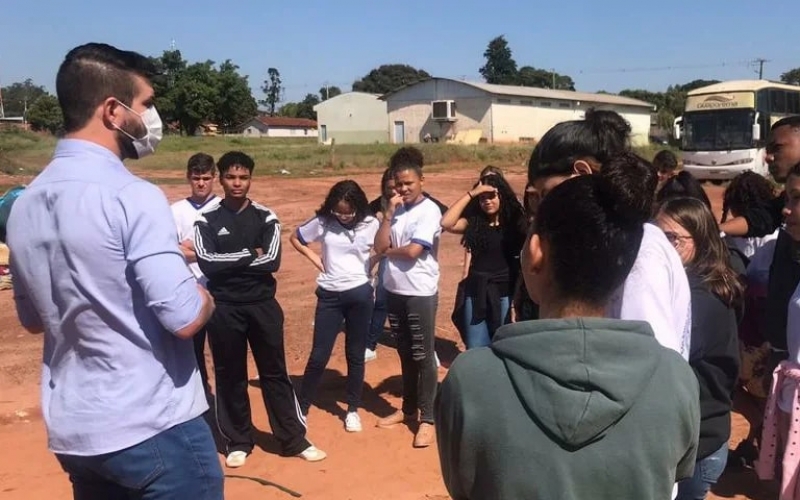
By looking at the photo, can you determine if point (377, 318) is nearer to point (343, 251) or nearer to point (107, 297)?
point (343, 251)

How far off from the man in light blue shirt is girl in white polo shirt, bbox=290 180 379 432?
295cm

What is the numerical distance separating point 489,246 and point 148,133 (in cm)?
317

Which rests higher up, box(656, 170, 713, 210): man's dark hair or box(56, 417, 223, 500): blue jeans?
box(656, 170, 713, 210): man's dark hair

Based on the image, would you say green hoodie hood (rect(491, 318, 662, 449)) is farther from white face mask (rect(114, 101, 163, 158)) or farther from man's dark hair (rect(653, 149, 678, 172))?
man's dark hair (rect(653, 149, 678, 172))

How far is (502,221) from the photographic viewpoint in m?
5.23

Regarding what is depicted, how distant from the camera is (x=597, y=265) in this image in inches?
58.9

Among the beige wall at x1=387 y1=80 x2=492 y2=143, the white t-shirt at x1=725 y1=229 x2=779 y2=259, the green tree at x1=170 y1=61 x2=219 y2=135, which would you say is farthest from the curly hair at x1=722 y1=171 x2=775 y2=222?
the green tree at x1=170 y1=61 x2=219 y2=135

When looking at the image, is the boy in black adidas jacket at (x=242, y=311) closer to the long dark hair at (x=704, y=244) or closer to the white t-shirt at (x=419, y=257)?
the white t-shirt at (x=419, y=257)

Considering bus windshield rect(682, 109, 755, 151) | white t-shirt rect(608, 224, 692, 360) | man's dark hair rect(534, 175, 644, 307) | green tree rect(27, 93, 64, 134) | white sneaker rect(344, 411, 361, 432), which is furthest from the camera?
green tree rect(27, 93, 64, 134)

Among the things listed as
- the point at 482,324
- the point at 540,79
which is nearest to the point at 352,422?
the point at 482,324

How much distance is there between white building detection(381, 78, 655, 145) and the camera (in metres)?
50.6

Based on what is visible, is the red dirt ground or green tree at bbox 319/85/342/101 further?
green tree at bbox 319/85/342/101

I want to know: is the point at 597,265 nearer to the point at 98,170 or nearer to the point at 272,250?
the point at 98,170

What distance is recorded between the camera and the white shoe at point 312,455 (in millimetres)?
4902
